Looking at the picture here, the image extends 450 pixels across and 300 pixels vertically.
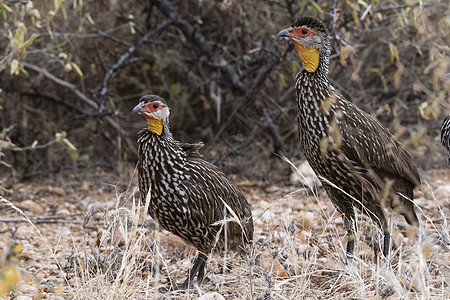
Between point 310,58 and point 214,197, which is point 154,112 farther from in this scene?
point 310,58

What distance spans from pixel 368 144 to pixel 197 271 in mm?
1432

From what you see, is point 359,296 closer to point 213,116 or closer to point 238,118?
point 238,118

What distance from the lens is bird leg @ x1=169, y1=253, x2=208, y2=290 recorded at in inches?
147

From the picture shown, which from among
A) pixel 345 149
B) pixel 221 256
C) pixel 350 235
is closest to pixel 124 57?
pixel 221 256

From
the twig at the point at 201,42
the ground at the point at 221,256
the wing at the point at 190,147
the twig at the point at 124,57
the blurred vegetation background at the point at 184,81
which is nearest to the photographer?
the ground at the point at 221,256

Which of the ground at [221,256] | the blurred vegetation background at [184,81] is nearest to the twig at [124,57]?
the blurred vegetation background at [184,81]

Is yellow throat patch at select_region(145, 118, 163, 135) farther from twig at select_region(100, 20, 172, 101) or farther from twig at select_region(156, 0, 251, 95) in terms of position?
twig at select_region(156, 0, 251, 95)

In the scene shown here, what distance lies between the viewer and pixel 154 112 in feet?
12.3

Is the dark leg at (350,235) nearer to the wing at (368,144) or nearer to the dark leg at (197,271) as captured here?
the wing at (368,144)

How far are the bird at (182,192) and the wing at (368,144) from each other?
0.85 metres

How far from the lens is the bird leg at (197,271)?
373cm

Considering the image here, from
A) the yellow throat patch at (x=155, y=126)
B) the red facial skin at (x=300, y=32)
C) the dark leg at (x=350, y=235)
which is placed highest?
the red facial skin at (x=300, y=32)

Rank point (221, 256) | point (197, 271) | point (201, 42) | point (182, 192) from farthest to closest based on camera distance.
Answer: point (201, 42) → point (221, 256) → point (197, 271) → point (182, 192)

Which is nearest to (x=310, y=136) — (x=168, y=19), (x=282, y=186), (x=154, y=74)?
(x=282, y=186)
